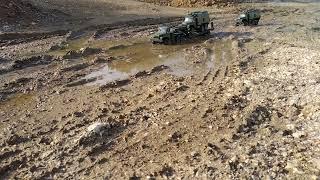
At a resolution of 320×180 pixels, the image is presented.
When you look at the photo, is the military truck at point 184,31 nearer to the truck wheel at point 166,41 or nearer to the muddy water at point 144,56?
the truck wheel at point 166,41

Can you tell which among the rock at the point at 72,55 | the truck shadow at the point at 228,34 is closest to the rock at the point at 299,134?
the rock at the point at 72,55

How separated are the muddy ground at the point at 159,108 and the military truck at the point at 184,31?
0.70 m

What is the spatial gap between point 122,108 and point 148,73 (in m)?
5.15

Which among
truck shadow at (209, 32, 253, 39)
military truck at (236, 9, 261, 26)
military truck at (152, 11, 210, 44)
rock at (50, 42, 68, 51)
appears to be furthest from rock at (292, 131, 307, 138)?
military truck at (236, 9, 261, 26)

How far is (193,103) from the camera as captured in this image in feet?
55.5

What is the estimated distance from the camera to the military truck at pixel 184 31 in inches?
1100

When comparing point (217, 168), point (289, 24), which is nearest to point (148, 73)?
point (217, 168)

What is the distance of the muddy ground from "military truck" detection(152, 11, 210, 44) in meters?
0.70

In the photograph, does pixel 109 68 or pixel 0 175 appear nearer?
pixel 0 175

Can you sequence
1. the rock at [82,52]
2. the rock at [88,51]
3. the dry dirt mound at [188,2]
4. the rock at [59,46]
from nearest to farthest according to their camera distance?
the rock at [82,52] < the rock at [88,51] < the rock at [59,46] < the dry dirt mound at [188,2]

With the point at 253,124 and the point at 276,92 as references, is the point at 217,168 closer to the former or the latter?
the point at 253,124

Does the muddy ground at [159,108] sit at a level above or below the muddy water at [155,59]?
above

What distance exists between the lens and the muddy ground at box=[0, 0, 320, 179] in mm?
12359

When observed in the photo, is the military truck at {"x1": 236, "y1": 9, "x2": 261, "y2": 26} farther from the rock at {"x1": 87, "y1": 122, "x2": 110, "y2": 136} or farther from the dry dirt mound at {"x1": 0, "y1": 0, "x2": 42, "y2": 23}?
the rock at {"x1": 87, "y1": 122, "x2": 110, "y2": 136}
